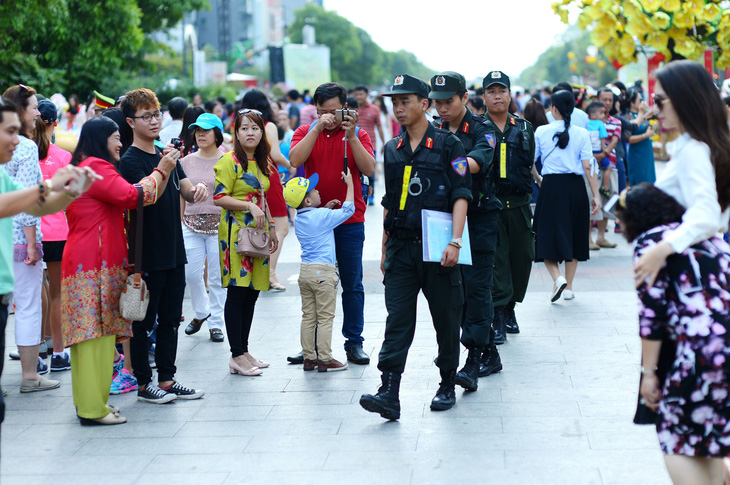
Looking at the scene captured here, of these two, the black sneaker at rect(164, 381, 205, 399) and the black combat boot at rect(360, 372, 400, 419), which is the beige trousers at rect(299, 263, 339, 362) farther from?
the black combat boot at rect(360, 372, 400, 419)

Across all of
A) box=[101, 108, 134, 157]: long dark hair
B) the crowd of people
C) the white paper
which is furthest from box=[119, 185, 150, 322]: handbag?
the white paper

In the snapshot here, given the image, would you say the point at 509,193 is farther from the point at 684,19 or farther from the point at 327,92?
the point at 684,19

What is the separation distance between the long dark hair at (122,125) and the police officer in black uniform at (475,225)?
2.03 meters

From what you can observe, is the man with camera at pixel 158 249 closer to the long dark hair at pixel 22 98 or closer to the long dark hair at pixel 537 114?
the long dark hair at pixel 22 98

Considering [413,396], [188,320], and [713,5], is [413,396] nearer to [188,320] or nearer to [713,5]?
[188,320]

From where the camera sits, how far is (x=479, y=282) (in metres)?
5.79

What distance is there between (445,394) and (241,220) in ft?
6.25

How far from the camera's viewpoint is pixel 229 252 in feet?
20.4

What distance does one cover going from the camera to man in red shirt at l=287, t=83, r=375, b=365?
20.7 feet

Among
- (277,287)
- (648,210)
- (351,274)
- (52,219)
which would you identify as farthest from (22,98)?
(648,210)

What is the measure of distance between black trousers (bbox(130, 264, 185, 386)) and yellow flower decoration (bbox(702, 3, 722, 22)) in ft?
14.5

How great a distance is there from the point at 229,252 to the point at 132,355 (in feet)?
3.14

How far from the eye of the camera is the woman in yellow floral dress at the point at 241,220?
20.3 feet

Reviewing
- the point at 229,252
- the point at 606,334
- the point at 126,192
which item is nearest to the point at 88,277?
the point at 126,192
